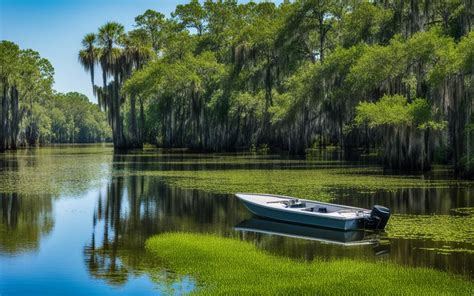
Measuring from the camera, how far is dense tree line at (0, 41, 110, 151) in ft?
257

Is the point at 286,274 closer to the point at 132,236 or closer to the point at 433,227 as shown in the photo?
the point at 132,236

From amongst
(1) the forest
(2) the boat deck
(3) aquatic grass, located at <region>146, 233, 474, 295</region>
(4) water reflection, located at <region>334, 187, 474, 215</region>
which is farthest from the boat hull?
(1) the forest

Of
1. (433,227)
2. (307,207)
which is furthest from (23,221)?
(433,227)

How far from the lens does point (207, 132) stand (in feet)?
236

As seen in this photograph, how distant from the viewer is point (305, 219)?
60.6 feet

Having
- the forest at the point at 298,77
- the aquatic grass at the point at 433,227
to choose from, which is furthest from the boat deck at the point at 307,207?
the forest at the point at 298,77

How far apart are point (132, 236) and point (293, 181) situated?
16.0m

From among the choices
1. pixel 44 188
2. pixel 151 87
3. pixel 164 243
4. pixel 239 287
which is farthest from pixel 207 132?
pixel 239 287

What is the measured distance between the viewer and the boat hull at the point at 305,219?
17.6 meters

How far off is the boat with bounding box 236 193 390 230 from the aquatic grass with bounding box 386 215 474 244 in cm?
68

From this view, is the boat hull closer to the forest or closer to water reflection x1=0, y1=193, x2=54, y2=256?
water reflection x1=0, y1=193, x2=54, y2=256

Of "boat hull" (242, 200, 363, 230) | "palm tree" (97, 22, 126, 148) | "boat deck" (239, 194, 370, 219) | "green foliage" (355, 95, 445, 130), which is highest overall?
"palm tree" (97, 22, 126, 148)

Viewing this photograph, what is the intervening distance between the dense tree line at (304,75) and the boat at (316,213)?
14206 mm

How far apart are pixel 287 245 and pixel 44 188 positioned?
1771cm
